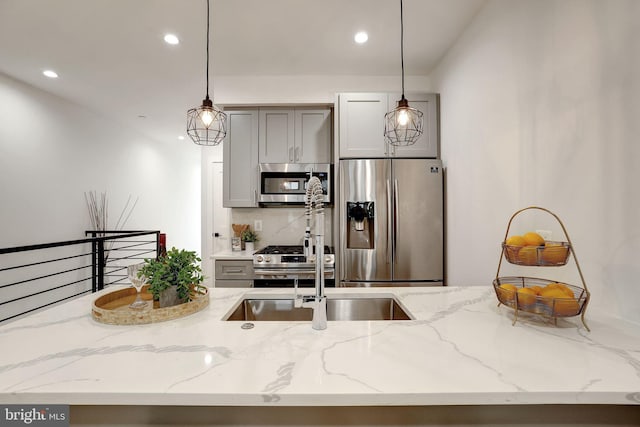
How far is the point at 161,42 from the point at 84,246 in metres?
3.26

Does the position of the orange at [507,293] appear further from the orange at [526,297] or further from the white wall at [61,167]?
the white wall at [61,167]

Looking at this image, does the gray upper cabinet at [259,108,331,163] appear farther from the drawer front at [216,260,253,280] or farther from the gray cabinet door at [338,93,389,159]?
the drawer front at [216,260,253,280]

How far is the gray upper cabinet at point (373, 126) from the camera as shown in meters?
2.82

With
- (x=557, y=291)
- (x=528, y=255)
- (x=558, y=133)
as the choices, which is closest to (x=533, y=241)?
(x=528, y=255)

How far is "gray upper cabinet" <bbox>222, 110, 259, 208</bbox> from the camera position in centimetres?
314

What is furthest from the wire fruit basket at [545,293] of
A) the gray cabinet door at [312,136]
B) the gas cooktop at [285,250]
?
the gray cabinet door at [312,136]

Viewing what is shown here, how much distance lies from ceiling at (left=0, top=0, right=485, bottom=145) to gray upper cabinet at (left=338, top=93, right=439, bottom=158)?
1.28 ft

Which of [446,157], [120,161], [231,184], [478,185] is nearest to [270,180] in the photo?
[231,184]

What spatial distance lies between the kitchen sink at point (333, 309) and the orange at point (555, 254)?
0.60m

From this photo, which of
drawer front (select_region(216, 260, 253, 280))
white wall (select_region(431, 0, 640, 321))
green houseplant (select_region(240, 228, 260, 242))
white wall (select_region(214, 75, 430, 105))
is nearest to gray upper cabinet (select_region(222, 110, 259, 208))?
white wall (select_region(214, 75, 430, 105))

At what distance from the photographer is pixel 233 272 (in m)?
2.94

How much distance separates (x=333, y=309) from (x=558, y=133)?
136 cm

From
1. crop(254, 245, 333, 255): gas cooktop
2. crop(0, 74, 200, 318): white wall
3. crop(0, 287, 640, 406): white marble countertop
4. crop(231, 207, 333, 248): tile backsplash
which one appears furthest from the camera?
crop(231, 207, 333, 248): tile backsplash

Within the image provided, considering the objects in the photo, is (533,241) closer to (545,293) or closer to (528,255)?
(528,255)
